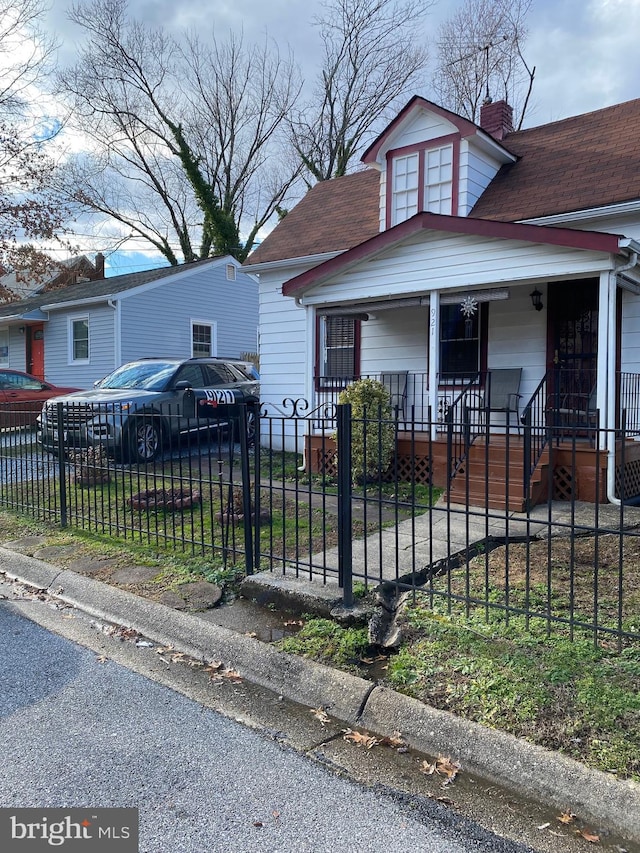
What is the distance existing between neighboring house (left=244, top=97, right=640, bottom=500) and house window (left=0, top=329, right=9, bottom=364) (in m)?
14.4

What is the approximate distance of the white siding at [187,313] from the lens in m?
18.9

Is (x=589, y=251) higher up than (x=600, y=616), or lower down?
higher up

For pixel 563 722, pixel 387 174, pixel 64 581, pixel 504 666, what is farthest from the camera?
pixel 387 174

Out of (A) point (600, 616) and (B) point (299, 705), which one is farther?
(A) point (600, 616)

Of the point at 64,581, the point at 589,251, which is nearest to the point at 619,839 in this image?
the point at 64,581

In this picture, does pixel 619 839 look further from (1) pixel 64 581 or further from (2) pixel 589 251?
(2) pixel 589 251

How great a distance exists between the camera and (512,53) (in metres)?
25.1

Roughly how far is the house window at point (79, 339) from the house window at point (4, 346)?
14.8ft

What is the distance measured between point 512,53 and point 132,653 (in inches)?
1118

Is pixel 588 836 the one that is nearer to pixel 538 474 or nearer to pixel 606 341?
pixel 538 474

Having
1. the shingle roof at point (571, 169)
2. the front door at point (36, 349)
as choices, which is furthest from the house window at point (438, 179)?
the front door at point (36, 349)

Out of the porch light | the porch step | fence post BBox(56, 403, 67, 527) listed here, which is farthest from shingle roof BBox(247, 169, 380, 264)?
fence post BBox(56, 403, 67, 527)

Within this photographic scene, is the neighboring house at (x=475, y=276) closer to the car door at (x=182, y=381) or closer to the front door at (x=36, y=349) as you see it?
the car door at (x=182, y=381)

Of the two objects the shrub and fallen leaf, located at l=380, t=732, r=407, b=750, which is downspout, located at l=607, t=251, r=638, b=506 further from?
fallen leaf, located at l=380, t=732, r=407, b=750
